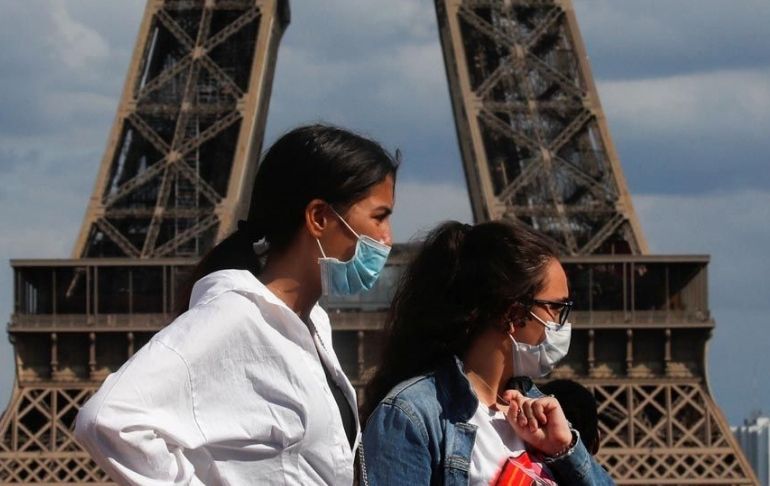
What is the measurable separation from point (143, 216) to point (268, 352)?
4563 centimetres

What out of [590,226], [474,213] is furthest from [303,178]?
[474,213]

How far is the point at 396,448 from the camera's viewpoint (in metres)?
6.89

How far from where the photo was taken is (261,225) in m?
6.82

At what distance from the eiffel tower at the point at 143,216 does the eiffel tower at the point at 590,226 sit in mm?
5456

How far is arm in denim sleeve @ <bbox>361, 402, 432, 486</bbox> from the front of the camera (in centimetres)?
684

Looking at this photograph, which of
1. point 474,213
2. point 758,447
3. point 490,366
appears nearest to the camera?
point 490,366

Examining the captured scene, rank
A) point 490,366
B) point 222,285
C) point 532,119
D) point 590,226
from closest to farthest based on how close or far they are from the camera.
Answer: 1. point 222,285
2. point 490,366
3. point 590,226
4. point 532,119

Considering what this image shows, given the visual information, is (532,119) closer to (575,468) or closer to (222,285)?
(575,468)

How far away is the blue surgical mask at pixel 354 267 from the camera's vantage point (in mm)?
6539

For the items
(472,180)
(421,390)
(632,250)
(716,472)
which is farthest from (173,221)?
(421,390)

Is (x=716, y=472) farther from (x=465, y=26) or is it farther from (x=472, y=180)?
(x=465, y=26)

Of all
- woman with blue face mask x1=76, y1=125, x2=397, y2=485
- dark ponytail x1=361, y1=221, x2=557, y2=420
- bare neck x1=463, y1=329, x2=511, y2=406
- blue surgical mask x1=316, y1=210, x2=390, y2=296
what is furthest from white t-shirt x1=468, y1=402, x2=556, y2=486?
blue surgical mask x1=316, y1=210, x2=390, y2=296

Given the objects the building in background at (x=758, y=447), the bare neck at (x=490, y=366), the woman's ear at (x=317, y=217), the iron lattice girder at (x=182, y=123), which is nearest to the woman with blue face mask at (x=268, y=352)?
the woman's ear at (x=317, y=217)

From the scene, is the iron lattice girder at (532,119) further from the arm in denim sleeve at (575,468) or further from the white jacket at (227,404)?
the white jacket at (227,404)
